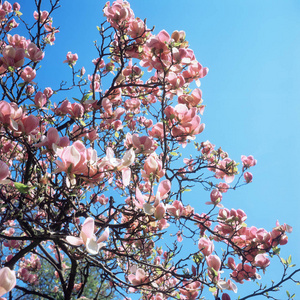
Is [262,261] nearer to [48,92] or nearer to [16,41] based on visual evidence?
[48,92]

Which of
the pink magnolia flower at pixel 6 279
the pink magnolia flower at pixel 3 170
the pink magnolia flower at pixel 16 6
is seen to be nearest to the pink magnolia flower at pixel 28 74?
the pink magnolia flower at pixel 3 170

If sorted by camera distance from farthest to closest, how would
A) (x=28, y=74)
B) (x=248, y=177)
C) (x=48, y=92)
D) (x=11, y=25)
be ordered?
(x=11, y=25), (x=248, y=177), (x=48, y=92), (x=28, y=74)

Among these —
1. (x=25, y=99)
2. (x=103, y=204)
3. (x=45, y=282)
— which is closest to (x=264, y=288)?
(x=103, y=204)

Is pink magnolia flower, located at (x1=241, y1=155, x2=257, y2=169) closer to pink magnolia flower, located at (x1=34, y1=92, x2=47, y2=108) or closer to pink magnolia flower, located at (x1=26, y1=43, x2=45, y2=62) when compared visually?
pink magnolia flower, located at (x1=34, y1=92, x2=47, y2=108)

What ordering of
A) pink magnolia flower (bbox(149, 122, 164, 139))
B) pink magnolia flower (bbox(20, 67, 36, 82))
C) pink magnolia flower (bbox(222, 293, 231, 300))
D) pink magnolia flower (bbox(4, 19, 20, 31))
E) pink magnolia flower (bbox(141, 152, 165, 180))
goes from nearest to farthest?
pink magnolia flower (bbox(141, 152, 165, 180)), pink magnolia flower (bbox(222, 293, 231, 300)), pink magnolia flower (bbox(149, 122, 164, 139)), pink magnolia flower (bbox(20, 67, 36, 82)), pink magnolia flower (bbox(4, 19, 20, 31))

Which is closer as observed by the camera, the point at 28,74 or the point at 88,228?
the point at 88,228

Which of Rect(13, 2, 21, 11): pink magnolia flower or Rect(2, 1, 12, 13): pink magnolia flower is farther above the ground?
Rect(13, 2, 21, 11): pink magnolia flower

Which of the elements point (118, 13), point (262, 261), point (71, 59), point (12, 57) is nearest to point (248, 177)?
point (262, 261)

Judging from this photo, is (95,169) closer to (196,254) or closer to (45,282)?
(196,254)

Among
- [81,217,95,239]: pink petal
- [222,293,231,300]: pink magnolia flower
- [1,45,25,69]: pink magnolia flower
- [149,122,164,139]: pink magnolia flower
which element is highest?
[149,122,164,139]: pink magnolia flower

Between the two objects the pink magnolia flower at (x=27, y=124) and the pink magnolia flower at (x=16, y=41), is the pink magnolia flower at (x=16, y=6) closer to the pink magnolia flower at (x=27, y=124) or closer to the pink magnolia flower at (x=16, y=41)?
the pink magnolia flower at (x=16, y=41)

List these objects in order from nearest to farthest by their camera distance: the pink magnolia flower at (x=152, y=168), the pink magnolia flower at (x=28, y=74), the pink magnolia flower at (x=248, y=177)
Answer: the pink magnolia flower at (x=152, y=168) → the pink magnolia flower at (x=28, y=74) → the pink magnolia flower at (x=248, y=177)

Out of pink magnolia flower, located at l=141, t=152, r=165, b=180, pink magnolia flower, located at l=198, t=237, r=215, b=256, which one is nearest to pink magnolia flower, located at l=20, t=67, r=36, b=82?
pink magnolia flower, located at l=141, t=152, r=165, b=180

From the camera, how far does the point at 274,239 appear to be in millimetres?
2021
